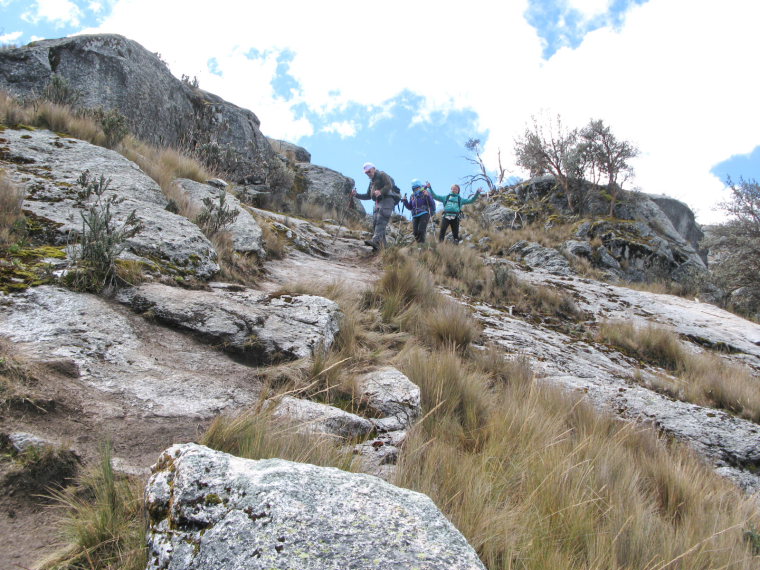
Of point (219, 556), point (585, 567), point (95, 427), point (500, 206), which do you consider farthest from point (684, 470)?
point (500, 206)

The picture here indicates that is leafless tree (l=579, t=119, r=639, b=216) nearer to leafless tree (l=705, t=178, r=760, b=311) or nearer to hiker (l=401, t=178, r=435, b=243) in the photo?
leafless tree (l=705, t=178, r=760, b=311)

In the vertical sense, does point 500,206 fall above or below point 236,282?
above

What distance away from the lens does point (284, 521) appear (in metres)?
1.07

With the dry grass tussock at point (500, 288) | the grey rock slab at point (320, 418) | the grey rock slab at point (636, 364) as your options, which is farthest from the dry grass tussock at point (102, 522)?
the dry grass tussock at point (500, 288)

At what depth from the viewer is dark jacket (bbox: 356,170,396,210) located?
9.40m

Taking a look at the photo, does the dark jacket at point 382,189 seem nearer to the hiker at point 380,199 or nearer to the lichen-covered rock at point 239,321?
the hiker at point 380,199

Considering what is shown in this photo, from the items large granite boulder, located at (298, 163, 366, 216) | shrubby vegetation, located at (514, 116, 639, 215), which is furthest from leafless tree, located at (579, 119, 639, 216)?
large granite boulder, located at (298, 163, 366, 216)

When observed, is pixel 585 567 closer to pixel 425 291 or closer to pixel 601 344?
pixel 425 291

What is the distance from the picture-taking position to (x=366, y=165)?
9.84m

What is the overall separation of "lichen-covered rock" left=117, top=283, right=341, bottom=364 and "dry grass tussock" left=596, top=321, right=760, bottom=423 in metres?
4.02

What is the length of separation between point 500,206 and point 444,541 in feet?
69.1

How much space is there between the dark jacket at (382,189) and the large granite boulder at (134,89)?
461 centimetres

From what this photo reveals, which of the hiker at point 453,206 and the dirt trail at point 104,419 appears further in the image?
the hiker at point 453,206

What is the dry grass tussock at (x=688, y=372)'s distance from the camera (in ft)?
15.0
